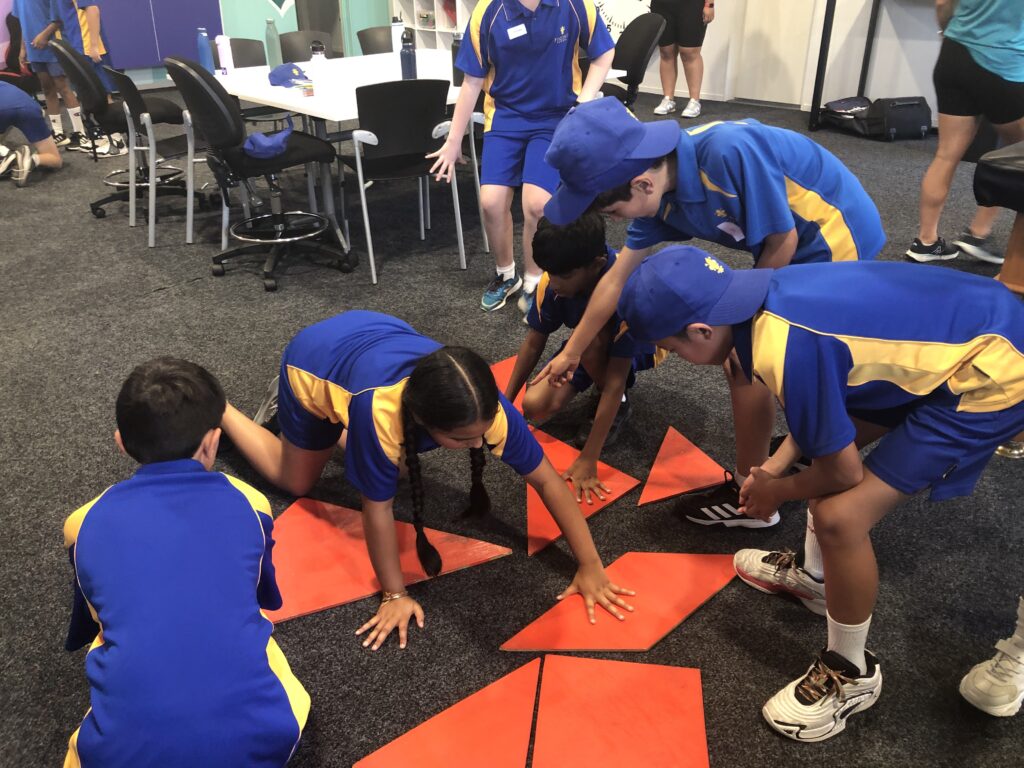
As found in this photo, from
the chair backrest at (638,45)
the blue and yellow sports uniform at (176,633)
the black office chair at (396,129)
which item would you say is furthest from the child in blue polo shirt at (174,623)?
the chair backrest at (638,45)

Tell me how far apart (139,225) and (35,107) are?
1459mm

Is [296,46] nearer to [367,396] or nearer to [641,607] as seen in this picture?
[367,396]

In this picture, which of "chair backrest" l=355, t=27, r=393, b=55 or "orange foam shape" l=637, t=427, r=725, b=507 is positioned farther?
"chair backrest" l=355, t=27, r=393, b=55

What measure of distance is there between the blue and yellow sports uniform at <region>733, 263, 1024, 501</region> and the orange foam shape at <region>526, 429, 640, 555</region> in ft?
2.86

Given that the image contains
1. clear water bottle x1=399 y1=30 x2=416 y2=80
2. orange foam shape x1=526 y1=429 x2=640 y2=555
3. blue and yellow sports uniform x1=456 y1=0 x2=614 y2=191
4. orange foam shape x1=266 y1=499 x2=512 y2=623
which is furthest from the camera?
clear water bottle x1=399 y1=30 x2=416 y2=80

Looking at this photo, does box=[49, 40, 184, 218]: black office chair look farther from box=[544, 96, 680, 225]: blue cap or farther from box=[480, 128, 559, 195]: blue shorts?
box=[544, 96, 680, 225]: blue cap

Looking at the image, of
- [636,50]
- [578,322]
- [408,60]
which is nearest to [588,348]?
[578,322]

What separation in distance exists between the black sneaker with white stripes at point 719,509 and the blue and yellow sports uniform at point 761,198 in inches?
25.6

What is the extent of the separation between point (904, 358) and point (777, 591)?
77 cm

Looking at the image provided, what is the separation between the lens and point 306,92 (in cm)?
369

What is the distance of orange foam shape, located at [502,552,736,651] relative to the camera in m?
1.77

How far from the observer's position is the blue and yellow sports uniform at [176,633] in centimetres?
112

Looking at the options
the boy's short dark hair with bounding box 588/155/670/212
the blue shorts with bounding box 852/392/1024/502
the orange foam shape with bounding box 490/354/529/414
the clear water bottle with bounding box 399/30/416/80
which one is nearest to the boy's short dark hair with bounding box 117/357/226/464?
the boy's short dark hair with bounding box 588/155/670/212

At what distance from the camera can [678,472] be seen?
2.33 metres
